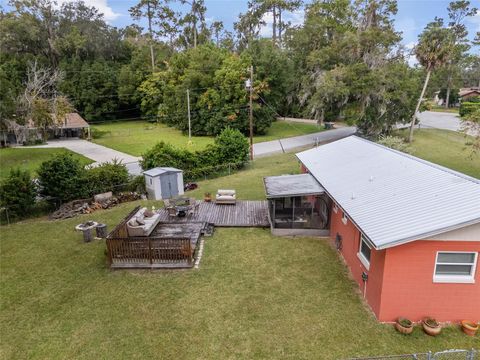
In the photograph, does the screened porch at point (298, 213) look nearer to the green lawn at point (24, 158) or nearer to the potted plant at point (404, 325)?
the potted plant at point (404, 325)

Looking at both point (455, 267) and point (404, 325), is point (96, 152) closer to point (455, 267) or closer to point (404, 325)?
point (404, 325)

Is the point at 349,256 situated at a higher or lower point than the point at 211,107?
lower

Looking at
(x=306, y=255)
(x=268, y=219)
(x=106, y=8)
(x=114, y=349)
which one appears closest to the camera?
(x=114, y=349)

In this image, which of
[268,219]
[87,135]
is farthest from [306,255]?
[87,135]

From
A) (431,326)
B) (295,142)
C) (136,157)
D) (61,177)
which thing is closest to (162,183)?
(61,177)

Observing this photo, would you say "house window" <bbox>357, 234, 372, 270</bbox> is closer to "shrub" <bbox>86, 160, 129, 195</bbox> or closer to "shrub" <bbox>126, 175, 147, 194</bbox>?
"shrub" <bbox>126, 175, 147, 194</bbox>

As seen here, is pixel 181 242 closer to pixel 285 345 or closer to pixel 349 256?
pixel 285 345

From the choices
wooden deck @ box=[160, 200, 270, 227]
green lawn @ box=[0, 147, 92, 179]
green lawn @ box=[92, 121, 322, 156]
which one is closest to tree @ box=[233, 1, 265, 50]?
green lawn @ box=[92, 121, 322, 156]
